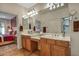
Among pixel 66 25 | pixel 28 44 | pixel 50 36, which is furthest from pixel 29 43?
pixel 66 25

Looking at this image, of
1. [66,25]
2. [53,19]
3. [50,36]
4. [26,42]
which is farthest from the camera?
[26,42]

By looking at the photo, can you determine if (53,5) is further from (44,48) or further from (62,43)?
(44,48)

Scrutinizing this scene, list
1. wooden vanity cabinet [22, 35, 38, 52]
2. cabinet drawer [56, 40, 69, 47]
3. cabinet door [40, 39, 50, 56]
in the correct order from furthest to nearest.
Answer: wooden vanity cabinet [22, 35, 38, 52], cabinet door [40, 39, 50, 56], cabinet drawer [56, 40, 69, 47]

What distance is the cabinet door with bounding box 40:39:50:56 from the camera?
76.2 inches

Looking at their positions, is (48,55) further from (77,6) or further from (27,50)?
(77,6)

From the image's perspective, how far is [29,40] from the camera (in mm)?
2129

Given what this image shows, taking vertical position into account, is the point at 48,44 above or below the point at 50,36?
below

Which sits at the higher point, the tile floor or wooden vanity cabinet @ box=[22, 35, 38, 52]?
wooden vanity cabinet @ box=[22, 35, 38, 52]

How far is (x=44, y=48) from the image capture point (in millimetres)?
1967

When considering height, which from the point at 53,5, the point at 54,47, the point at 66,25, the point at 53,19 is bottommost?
the point at 54,47

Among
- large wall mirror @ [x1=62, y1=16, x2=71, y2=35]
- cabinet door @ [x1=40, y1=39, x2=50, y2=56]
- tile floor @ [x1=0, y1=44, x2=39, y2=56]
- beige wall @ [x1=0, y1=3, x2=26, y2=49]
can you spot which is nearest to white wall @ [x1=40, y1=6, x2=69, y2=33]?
large wall mirror @ [x1=62, y1=16, x2=71, y2=35]

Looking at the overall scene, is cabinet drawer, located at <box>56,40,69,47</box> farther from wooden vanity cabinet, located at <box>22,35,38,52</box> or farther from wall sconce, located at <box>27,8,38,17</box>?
wall sconce, located at <box>27,8,38,17</box>

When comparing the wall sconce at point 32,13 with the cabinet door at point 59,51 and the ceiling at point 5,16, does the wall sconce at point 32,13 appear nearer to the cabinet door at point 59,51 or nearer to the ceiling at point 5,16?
the ceiling at point 5,16

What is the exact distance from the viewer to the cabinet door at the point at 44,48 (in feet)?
6.35
